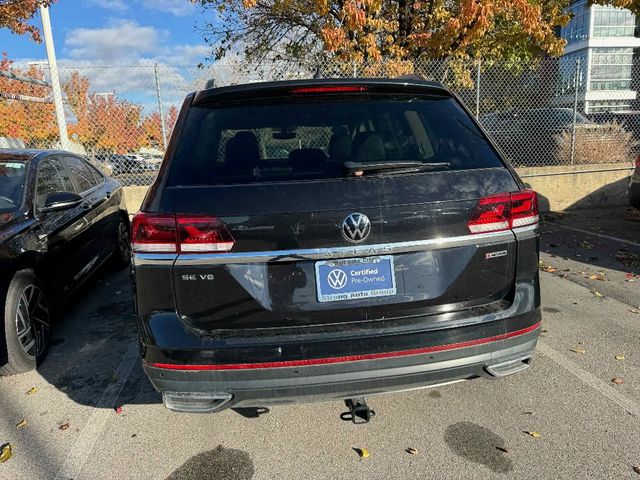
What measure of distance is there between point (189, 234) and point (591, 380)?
277 centimetres

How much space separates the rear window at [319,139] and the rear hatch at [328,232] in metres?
0.01

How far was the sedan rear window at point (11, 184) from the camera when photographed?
4018 millimetres

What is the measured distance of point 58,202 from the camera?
13.2ft

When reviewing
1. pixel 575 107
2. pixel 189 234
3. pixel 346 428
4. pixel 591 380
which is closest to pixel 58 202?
pixel 189 234

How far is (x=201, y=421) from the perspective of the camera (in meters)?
2.94

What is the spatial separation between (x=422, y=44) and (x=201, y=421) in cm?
933

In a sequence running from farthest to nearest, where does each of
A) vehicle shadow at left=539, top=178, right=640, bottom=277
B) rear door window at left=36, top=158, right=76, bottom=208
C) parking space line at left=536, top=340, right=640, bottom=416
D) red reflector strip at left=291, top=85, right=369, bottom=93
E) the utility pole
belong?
the utility pole < vehicle shadow at left=539, top=178, right=640, bottom=277 < rear door window at left=36, top=158, right=76, bottom=208 < parking space line at left=536, top=340, right=640, bottom=416 < red reflector strip at left=291, top=85, right=369, bottom=93

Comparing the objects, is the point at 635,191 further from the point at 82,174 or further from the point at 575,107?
the point at 82,174

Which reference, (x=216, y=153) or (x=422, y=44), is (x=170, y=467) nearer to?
(x=216, y=153)

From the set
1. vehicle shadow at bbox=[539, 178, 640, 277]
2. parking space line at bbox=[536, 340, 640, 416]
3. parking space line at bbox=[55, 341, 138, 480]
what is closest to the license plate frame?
parking space line at bbox=[55, 341, 138, 480]

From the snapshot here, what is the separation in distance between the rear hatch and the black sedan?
2021 millimetres

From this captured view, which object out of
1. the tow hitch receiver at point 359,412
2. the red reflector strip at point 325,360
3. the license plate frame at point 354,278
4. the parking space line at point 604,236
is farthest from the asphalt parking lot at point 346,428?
the parking space line at point 604,236

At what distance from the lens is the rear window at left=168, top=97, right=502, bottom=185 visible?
91.6 inches

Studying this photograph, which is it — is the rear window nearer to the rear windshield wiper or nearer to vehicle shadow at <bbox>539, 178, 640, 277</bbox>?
the rear windshield wiper
